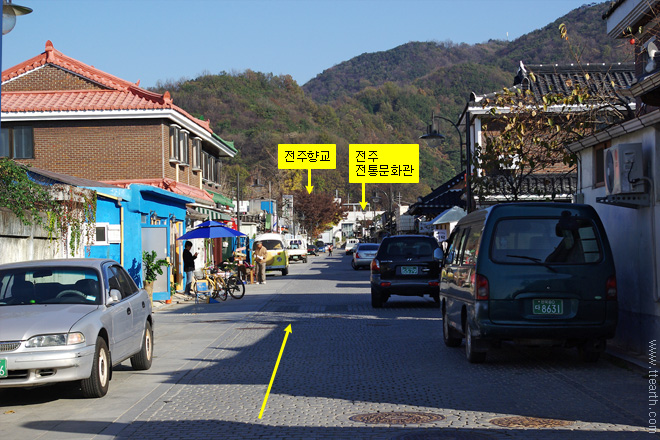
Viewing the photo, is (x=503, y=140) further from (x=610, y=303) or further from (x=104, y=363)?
(x=104, y=363)

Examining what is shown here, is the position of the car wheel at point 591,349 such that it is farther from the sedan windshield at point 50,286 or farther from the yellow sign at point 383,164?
the yellow sign at point 383,164

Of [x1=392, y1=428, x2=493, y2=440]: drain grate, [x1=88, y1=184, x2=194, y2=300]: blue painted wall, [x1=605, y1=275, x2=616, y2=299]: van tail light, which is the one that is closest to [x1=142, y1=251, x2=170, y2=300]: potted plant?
[x1=88, y1=184, x2=194, y2=300]: blue painted wall

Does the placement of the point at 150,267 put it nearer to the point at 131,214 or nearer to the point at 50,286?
the point at 131,214

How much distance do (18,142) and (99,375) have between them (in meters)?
24.9

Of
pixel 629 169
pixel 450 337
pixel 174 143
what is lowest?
pixel 450 337

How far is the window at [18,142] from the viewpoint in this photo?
3094cm

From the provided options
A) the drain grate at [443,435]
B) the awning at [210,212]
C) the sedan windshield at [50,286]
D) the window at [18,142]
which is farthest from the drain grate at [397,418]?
the window at [18,142]

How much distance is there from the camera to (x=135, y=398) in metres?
8.88

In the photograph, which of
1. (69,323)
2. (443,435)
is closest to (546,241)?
(443,435)

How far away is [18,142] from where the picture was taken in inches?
1226

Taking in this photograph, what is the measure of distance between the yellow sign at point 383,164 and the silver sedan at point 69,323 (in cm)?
2751

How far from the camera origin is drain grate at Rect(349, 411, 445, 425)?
7270mm

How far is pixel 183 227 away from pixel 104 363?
22679 millimetres

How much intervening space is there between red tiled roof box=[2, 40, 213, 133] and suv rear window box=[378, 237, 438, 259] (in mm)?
12915
